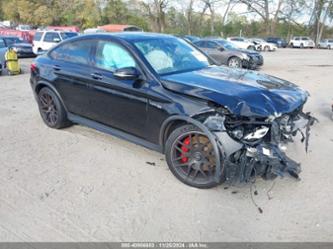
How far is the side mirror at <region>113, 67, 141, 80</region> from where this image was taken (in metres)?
3.90

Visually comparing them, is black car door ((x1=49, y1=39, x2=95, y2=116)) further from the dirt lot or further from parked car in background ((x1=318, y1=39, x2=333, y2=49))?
parked car in background ((x1=318, y1=39, x2=333, y2=49))

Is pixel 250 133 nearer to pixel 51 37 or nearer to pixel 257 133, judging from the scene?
pixel 257 133

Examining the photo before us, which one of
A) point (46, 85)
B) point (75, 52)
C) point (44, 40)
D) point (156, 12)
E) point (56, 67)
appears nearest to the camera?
point (75, 52)

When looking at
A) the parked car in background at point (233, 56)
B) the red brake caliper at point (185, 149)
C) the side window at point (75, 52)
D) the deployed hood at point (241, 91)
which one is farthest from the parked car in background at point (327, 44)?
the red brake caliper at point (185, 149)

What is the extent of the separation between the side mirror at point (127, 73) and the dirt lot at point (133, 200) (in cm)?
112

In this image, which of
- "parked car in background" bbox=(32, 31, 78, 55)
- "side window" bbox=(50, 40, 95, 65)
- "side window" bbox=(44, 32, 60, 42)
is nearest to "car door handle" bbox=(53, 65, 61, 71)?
"side window" bbox=(50, 40, 95, 65)

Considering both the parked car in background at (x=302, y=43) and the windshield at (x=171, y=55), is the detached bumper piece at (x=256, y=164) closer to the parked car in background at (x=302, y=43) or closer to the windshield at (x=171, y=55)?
the windshield at (x=171, y=55)

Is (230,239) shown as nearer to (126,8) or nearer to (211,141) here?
(211,141)

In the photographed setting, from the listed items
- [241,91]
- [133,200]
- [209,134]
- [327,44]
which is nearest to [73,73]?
[133,200]

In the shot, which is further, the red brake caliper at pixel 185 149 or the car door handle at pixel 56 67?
the car door handle at pixel 56 67

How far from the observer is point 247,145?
334cm

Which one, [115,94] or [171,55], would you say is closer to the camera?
[115,94]

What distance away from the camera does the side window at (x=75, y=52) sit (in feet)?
15.5

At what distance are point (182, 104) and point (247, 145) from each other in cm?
82
